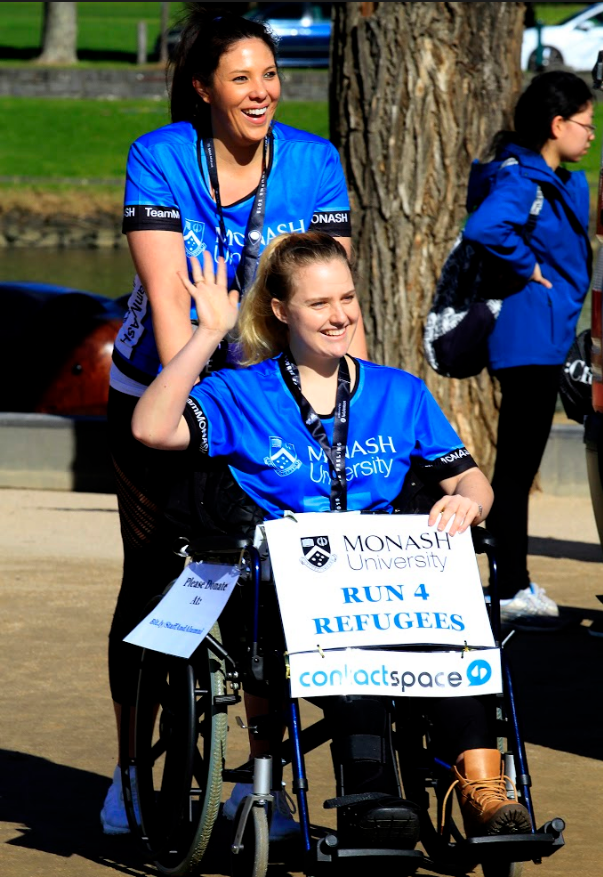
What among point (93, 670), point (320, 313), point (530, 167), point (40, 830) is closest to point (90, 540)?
point (93, 670)

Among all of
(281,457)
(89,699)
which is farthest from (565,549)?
(281,457)

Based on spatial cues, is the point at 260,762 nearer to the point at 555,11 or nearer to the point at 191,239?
the point at 191,239

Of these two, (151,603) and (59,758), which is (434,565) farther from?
(59,758)

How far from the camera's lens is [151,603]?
385cm

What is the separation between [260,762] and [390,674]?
34 cm

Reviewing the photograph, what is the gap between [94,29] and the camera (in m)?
51.6

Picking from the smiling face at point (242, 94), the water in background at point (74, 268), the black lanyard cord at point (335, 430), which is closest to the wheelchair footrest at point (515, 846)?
the black lanyard cord at point (335, 430)

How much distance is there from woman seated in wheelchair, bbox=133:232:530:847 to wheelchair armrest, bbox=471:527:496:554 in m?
0.04

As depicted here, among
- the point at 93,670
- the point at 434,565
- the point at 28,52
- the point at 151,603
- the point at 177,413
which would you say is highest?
the point at 177,413

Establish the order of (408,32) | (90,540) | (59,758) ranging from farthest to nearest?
(408,32) < (90,540) < (59,758)

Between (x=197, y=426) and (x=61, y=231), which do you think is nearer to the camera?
(x=197, y=426)

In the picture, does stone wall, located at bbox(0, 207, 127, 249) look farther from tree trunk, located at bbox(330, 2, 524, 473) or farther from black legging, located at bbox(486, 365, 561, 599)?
black legging, located at bbox(486, 365, 561, 599)

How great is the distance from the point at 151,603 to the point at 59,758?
3.26ft

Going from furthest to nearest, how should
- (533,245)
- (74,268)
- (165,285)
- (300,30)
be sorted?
(300,30) < (74,268) < (533,245) < (165,285)
